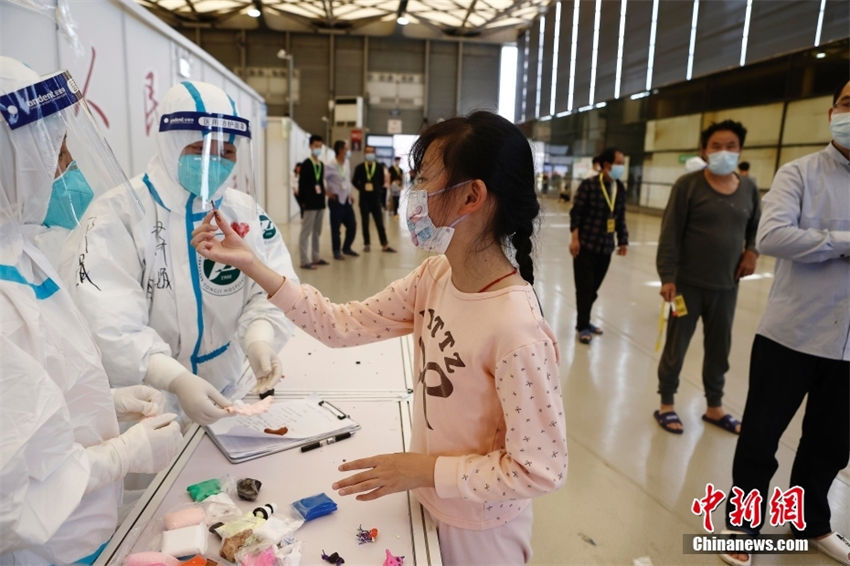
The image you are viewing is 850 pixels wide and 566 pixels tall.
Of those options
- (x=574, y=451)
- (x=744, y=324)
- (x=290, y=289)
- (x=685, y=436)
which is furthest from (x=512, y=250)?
(x=744, y=324)

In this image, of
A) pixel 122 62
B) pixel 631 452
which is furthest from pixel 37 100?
A: pixel 122 62

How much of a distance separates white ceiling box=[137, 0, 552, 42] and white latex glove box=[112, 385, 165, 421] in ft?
60.3

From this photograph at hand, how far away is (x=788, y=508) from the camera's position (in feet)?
6.87

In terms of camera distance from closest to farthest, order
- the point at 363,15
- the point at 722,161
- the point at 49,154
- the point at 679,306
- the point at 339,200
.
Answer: the point at 49,154 < the point at 722,161 < the point at 679,306 < the point at 339,200 < the point at 363,15

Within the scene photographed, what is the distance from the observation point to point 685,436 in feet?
9.34

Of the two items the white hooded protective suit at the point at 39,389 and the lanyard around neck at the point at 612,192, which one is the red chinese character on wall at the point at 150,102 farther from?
the lanyard around neck at the point at 612,192

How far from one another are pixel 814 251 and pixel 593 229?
2495mm

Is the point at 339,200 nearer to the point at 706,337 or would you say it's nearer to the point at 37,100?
the point at 706,337

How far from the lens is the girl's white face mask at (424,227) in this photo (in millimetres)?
1042

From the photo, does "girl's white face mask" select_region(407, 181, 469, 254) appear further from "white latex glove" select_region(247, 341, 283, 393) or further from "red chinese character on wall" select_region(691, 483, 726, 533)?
"red chinese character on wall" select_region(691, 483, 726, 533)

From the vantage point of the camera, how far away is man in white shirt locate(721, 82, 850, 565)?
5.76 feet

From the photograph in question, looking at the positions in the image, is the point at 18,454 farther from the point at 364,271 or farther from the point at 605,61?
the point at 605,61

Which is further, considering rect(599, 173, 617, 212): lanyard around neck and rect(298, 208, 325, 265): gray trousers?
rect(298, 208, 325, 265): gray trousers

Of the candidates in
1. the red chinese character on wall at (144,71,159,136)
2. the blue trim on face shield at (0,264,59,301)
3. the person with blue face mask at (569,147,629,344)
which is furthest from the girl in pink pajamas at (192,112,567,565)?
the person with blue face mask at (569,147,629,344)
